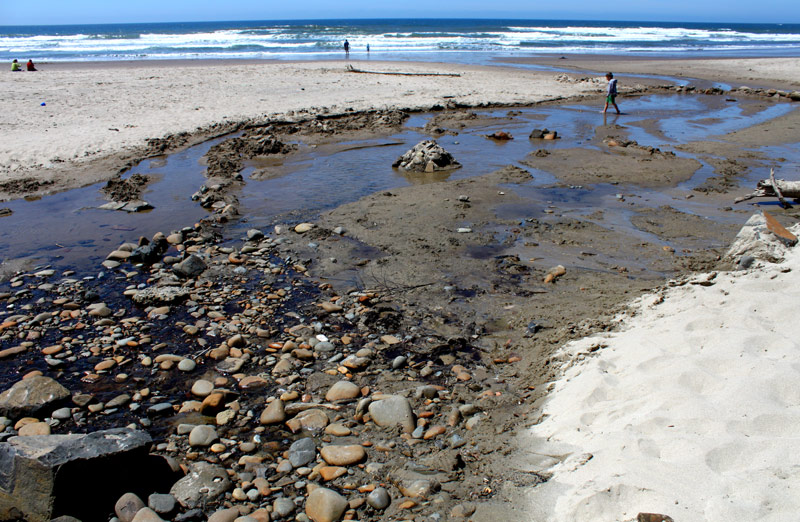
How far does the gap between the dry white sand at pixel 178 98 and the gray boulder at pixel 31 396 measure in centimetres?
720

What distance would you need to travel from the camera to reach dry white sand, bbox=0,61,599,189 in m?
11.3

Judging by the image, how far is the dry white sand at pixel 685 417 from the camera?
2.25 meters

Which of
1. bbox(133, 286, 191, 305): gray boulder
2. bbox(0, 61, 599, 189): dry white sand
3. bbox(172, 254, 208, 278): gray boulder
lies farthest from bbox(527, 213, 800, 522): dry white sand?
bbox(0, 61, 599, 189): dry white sand

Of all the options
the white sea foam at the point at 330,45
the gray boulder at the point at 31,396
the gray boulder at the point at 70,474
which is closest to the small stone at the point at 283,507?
the gray boulder at the point at 70,474

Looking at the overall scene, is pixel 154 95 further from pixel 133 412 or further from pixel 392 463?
pixel 392 463

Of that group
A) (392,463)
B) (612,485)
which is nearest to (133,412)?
(392,463)

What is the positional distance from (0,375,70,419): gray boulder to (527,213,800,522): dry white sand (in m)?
3.38

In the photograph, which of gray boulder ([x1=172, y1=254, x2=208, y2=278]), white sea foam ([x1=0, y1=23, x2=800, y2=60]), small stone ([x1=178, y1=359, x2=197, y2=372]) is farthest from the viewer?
white sea foam ([x1=0, y1=23, x2=800, y2=60])

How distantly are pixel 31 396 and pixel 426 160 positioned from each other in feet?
25.6

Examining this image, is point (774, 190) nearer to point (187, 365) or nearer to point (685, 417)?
point (685, 417)

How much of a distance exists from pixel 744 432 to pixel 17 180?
35.9 ft

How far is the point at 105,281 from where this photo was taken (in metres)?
5.68

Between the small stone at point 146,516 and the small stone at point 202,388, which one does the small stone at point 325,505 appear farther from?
the small stone at point 202,388

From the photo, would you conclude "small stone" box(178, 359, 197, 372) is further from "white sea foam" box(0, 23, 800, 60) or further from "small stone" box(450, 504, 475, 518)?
"white sea foam" box(0, 23, 800, 60)
